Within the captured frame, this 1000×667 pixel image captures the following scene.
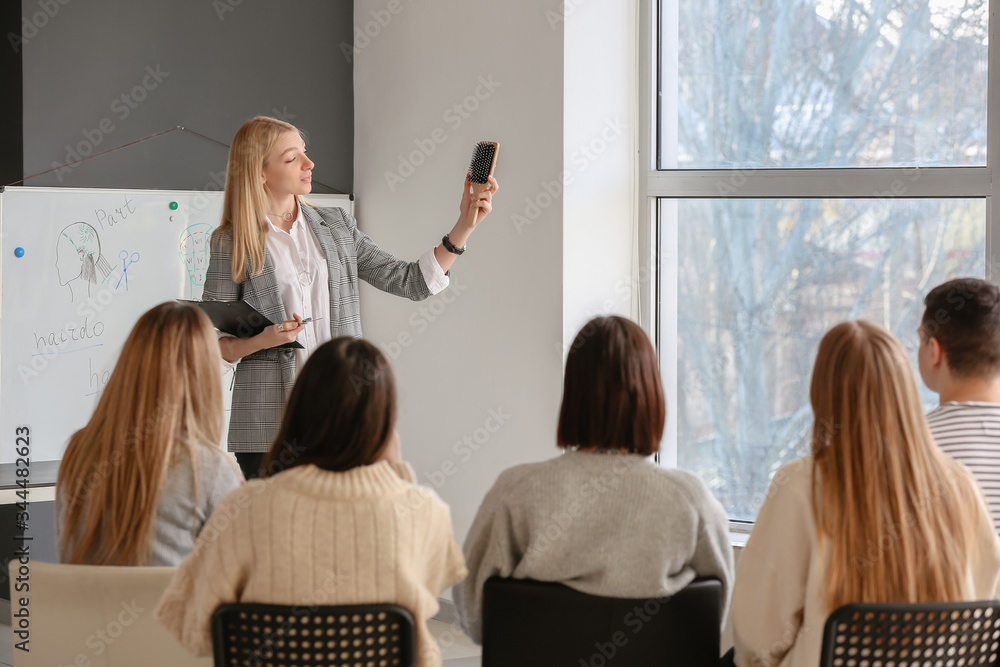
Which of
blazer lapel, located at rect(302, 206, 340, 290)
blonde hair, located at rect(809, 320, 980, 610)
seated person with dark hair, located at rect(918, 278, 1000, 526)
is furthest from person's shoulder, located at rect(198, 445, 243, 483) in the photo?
seated person with dark hair, located at rect(918, 278, 1000, 526)

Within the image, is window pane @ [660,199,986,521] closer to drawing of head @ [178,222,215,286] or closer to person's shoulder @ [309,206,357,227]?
person's shoulder @ [309,206,357,227]

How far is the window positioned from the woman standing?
36.5 inches

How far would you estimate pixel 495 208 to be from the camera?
3.39 m

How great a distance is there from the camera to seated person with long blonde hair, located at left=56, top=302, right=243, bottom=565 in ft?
5.30

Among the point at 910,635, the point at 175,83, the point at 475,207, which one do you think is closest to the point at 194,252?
the point at 175,83

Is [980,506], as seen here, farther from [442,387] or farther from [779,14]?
[442,387]

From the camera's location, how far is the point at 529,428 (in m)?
3.31

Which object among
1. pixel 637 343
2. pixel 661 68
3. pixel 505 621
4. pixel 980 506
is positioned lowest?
pixel 505 621

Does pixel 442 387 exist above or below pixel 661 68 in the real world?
below

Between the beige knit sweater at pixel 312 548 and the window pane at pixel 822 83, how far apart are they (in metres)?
2.07

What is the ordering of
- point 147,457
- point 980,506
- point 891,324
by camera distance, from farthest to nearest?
point 891,324 → point 147,457 → point 980,506

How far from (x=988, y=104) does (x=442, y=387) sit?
1.97 metres

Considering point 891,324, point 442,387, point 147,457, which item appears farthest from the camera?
point 442,387

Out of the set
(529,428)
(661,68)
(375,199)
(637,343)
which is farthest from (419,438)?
(637,343)
